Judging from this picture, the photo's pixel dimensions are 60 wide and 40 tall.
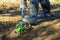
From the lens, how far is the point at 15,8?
8.01 m

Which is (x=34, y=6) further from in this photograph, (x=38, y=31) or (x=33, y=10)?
(x=38, y=31)

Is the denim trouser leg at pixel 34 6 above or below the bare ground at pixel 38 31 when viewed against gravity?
above

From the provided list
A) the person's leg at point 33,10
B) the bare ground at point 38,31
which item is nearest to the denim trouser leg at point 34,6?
the person's leg at point 33,10

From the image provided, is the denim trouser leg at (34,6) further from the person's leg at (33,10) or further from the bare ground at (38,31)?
the bare ground at (38,31)

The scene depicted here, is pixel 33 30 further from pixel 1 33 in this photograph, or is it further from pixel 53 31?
pixel 1 33

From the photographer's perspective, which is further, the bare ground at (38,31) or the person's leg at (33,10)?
the person's leg at (33,10)

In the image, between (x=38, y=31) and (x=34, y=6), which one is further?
(x=34, y=6)

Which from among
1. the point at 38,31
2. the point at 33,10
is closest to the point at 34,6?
the point at 33,10

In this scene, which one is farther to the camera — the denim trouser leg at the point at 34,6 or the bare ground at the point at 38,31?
the denim trouser leg at the point at 34,6

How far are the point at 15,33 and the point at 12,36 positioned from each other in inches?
4.2

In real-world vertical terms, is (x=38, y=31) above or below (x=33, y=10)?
below

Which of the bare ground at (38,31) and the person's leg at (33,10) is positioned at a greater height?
the person's leg at (33,10)

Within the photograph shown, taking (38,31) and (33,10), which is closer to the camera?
(38,31)

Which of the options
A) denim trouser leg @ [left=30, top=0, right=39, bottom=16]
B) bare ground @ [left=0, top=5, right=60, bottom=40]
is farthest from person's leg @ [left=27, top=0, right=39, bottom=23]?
bare ground @ [left=0, top=5, right=60, bottom=40]
